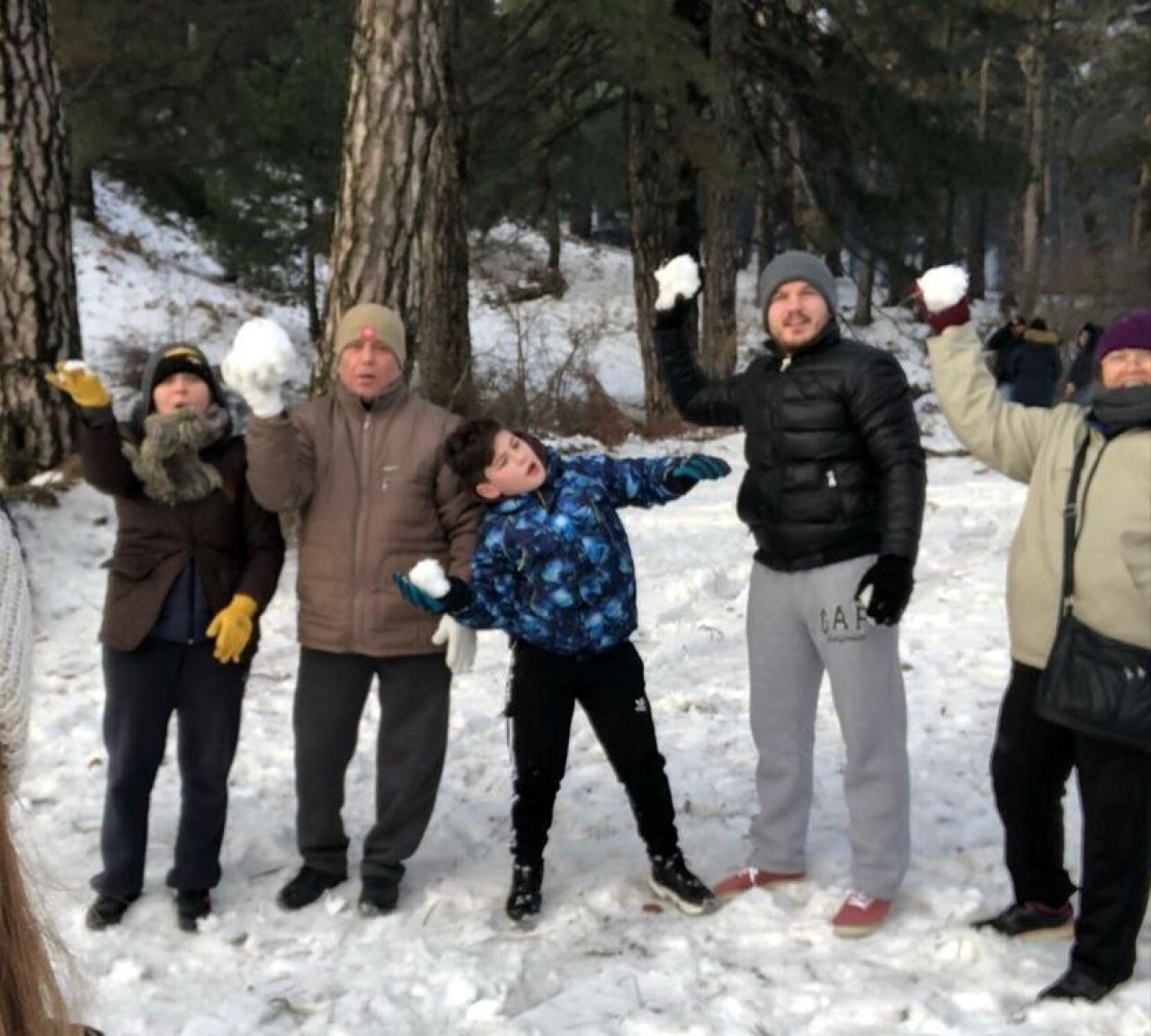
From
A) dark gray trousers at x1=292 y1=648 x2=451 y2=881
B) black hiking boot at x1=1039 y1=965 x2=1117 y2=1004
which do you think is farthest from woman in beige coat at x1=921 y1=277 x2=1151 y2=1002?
dark gray trousers at x1=292 y1=648 x2=451 y2=881

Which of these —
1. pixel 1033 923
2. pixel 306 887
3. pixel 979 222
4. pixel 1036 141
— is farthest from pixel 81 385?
pixel 979 222

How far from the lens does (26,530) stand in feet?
23.6

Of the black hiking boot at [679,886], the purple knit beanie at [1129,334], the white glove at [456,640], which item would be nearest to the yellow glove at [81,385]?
the white glove at [456,640]

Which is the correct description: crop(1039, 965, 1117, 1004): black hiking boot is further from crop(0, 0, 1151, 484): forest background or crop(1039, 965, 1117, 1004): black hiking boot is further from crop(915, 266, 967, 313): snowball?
crop(0, 0, 1151, 484): forest background

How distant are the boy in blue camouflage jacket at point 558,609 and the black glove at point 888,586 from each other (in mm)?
631

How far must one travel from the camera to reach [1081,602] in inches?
130

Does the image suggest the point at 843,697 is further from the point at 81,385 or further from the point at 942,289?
the point at 81,385

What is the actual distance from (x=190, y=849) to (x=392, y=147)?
4202 mm

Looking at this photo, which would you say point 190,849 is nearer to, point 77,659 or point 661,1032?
point 661,1032

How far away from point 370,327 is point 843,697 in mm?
1892

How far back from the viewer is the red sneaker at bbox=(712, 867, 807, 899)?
4.11 meters

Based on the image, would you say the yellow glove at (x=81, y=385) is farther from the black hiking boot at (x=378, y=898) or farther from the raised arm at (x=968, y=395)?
the raised arm at (x=968, y=395)

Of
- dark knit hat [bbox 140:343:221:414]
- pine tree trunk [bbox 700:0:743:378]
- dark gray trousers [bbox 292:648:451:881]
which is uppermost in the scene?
pine tree trunk [bbox 700:0:743:378]

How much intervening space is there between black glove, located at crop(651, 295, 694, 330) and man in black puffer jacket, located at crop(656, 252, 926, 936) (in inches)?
11.7
